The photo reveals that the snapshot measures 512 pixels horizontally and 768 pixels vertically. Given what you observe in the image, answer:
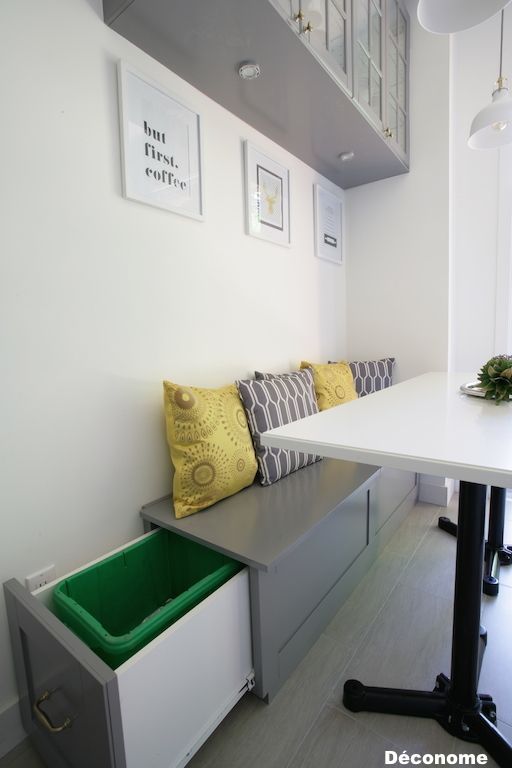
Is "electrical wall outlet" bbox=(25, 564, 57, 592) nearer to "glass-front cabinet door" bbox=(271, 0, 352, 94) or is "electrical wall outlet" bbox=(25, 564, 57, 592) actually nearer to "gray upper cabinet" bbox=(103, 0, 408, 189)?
"gray upper cabinet" bbox=(103, 0, 408, 189)

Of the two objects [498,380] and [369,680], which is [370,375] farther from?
[369,680]

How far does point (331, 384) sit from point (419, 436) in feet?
3.78

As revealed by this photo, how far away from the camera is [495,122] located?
1462 millimetres

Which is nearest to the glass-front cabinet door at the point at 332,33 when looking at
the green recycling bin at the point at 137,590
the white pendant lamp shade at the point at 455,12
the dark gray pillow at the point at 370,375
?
the white pendant lamp shade at the point at 455,12

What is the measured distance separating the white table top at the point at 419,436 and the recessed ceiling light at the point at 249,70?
4.20 ft

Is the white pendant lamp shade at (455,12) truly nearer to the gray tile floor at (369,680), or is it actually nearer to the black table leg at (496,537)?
the black table leg at (496,537)

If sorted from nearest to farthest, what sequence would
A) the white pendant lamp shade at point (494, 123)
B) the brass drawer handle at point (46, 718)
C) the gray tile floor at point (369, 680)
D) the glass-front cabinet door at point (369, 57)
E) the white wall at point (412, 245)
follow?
Result: the brass drawer handle at point (46, 718), the gray tile floor at point (369, 680), the white pendant lamp shade at point (494, 123), the glass-front cabinet door at point (369, 57), the white wall at point (412, 245)

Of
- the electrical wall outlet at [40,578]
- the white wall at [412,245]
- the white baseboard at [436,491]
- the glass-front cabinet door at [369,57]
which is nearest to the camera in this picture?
the electrical wall outlet at [40,578]

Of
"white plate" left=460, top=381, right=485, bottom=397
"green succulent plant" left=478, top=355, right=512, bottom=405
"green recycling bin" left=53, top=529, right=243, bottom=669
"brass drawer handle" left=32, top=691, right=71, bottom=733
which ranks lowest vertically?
"brass drawer handle" left=32, top=691, right=71, bottom=733

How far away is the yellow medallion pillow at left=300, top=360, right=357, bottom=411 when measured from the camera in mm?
1955

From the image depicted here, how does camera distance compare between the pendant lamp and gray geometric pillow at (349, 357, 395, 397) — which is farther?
gray geometric pillow at (349, 357, 395, 397)

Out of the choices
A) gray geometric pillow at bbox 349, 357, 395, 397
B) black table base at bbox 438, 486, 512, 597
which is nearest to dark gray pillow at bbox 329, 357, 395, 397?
gray geometric pillow at bbox 349, 357, 395, 397

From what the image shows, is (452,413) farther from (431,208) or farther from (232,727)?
(431,208)

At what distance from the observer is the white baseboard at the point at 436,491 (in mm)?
2367
